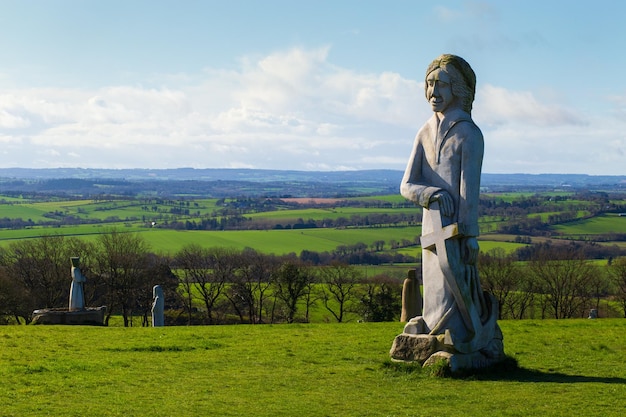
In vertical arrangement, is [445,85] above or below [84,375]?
above

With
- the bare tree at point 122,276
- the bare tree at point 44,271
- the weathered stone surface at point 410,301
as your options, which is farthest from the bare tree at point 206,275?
the weathered stone surface at point 410,301

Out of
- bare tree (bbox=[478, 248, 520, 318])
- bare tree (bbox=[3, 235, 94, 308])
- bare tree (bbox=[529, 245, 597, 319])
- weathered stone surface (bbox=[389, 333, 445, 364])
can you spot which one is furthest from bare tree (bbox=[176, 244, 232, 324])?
weathered stone surface (bbox=[389, 333, 445, 364])

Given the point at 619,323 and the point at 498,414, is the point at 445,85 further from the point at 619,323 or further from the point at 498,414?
the point at 619,323

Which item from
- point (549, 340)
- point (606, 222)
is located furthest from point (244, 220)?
point (549, 340)

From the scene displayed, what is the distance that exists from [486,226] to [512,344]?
3732 inches

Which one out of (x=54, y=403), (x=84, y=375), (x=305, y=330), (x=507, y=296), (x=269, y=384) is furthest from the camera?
(x=507, y=296)

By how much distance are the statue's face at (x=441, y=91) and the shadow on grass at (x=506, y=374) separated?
18.3 ft

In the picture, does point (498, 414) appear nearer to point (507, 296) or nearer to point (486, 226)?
point (507, 296)

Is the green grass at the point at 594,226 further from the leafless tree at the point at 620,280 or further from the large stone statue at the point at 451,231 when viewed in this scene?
the large stone statue at the point at 451,231

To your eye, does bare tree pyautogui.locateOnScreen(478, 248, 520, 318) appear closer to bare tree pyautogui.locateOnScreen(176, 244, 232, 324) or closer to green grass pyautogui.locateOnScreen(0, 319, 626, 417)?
bare tree pyautogui.locateOnScreen(176, 244, 232, 324)

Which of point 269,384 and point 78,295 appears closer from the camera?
point 269,384

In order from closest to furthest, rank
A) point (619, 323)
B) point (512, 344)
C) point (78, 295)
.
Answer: point (512, 344)
point (619, 323)
point (78, 295)

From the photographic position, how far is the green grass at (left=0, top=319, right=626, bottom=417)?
12.1 m

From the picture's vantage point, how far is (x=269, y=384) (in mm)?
14445
